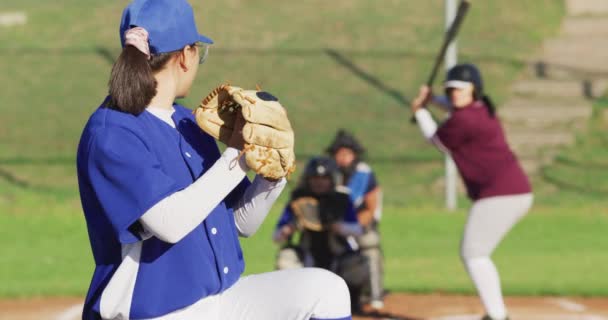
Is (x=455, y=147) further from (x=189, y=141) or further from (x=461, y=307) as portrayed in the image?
(x=189, y=141)

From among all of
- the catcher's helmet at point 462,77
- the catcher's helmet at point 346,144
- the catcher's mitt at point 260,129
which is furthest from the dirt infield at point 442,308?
the catcher's mitt at point 260,129

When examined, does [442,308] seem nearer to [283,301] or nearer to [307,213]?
[307,213]

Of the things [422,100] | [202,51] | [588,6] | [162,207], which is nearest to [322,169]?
[422,100]

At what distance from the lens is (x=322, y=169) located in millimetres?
8234

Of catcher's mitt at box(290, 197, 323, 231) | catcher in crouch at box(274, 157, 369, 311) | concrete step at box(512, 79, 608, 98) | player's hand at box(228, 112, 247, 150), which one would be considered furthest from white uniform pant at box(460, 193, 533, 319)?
concrete step at box(512, 79, 608, 98)

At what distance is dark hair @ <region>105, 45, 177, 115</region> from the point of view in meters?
3.09

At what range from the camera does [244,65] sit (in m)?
20.9

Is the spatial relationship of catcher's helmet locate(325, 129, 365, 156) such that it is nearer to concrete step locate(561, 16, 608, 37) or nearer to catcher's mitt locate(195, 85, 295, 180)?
catcher's mitt locate(195, 85, 295, 180)

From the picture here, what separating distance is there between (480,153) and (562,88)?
13087 millimetres

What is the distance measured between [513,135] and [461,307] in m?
9.77

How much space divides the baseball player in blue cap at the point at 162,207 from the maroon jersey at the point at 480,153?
→ 163 inches

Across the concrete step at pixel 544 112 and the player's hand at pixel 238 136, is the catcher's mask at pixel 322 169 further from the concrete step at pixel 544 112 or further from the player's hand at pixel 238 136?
the concrete step at pixel 544 112

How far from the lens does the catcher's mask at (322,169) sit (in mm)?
8234

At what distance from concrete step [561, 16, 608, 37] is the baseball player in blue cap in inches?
819
